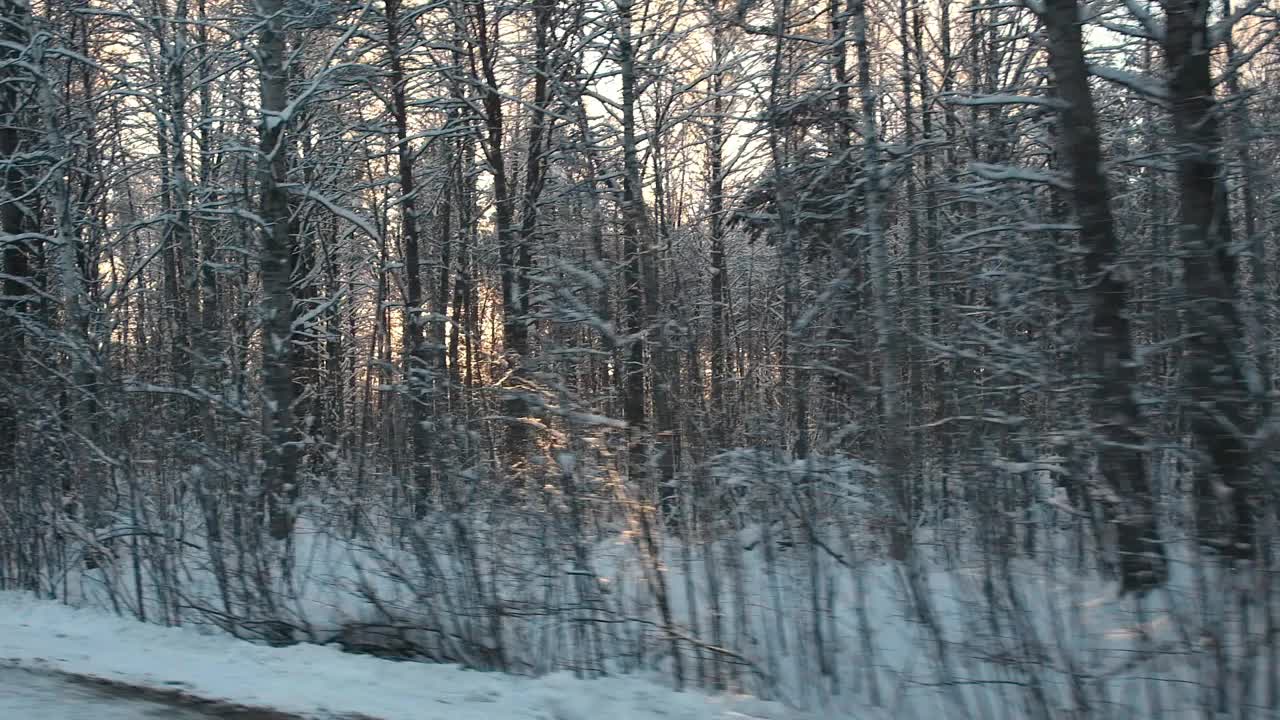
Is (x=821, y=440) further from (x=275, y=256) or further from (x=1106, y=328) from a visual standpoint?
(x=275, y=256)

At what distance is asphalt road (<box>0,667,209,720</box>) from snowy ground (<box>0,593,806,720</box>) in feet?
0.53

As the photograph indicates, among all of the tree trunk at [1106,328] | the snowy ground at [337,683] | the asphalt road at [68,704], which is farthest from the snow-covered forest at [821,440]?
the asphalt road at [68,704]

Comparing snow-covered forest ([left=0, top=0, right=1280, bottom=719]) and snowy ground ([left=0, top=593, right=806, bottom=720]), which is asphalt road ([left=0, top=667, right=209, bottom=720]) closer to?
snowy ground ([left=0, top=593, right=806, bottom=720])

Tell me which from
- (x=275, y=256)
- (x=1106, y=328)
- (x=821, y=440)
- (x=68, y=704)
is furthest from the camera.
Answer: (x=275, y=256)

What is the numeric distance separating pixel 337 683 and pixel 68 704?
1531 mm

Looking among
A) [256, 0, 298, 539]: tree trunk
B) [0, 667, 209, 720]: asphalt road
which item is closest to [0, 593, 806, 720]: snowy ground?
[0, 667, 209, 720]: asphalt road

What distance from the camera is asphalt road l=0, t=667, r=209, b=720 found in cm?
533

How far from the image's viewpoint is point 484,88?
52.4 ft

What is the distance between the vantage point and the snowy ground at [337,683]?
5398 mm

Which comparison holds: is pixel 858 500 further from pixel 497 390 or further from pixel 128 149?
pixel 128 149

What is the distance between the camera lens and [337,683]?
595 centimetres

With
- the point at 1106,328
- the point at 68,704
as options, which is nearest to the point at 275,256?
the point at 68,704

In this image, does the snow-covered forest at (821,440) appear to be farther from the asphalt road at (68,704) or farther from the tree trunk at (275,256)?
the asphalt road at (68,704)

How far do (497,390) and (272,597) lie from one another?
2.63 m
